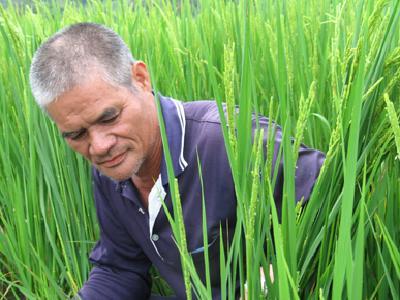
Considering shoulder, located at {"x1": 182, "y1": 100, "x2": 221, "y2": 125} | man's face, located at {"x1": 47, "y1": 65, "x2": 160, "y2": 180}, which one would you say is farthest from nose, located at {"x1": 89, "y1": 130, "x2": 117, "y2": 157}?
shoulder, located at {"x1": 182, "y1": 100, "x2": 221, "y2": 125}

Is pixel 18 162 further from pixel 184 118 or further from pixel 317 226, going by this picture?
pixel 317 226

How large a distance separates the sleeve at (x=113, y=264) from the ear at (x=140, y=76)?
30 centimetres

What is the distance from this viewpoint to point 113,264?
5.85 feet

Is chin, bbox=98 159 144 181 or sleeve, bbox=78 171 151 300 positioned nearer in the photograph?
chin, bbox=98 159 144 181

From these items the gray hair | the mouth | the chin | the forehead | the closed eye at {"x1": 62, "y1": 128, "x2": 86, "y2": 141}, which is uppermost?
the gray hair

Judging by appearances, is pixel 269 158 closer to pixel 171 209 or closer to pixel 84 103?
pixel 84 103

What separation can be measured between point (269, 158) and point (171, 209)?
1014 millimetres

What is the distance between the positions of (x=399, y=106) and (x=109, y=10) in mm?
1946

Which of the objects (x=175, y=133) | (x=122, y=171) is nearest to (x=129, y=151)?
(x=122, y=171)

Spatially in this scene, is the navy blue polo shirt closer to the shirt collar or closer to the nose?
the shirt collar

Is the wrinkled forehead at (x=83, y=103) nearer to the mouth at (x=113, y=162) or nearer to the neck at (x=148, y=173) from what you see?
the mouth at (x=113, y=162)

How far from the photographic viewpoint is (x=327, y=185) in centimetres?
74

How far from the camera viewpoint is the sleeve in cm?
162

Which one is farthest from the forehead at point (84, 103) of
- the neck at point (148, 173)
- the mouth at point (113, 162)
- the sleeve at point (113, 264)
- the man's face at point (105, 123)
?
the sleeve at point (113, 264)
